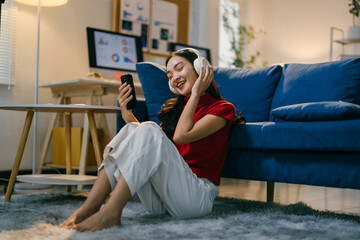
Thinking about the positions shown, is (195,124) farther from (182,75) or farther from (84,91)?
(84,91)

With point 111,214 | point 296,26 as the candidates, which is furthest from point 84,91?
point 296,26

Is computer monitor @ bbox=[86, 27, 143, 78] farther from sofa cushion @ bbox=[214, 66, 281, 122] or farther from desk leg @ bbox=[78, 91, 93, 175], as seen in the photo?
sofa cushion @ bbox=[214, 66, 281, 122]

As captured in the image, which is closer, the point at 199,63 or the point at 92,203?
the point at 92,203

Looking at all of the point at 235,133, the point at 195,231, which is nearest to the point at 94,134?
the point at 235,133

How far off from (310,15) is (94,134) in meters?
4.45

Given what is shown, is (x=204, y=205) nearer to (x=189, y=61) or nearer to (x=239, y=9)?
(x=189, y=61)

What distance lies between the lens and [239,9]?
5848mm

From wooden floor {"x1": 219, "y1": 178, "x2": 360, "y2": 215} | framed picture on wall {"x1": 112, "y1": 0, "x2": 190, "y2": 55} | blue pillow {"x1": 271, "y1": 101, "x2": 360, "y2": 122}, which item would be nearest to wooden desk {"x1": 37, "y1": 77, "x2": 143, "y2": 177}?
framed picture on wall {"x1": 112, "y1": 0, "x2": 190, "y2": 55}

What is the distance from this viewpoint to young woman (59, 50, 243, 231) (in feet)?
4.92

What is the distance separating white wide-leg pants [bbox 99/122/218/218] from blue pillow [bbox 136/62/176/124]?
2.90 ft

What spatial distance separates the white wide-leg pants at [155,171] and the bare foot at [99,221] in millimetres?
101

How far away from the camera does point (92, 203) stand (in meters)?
1.54

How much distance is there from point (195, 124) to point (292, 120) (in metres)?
0.52

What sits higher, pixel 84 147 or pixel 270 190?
pixel 84 147
